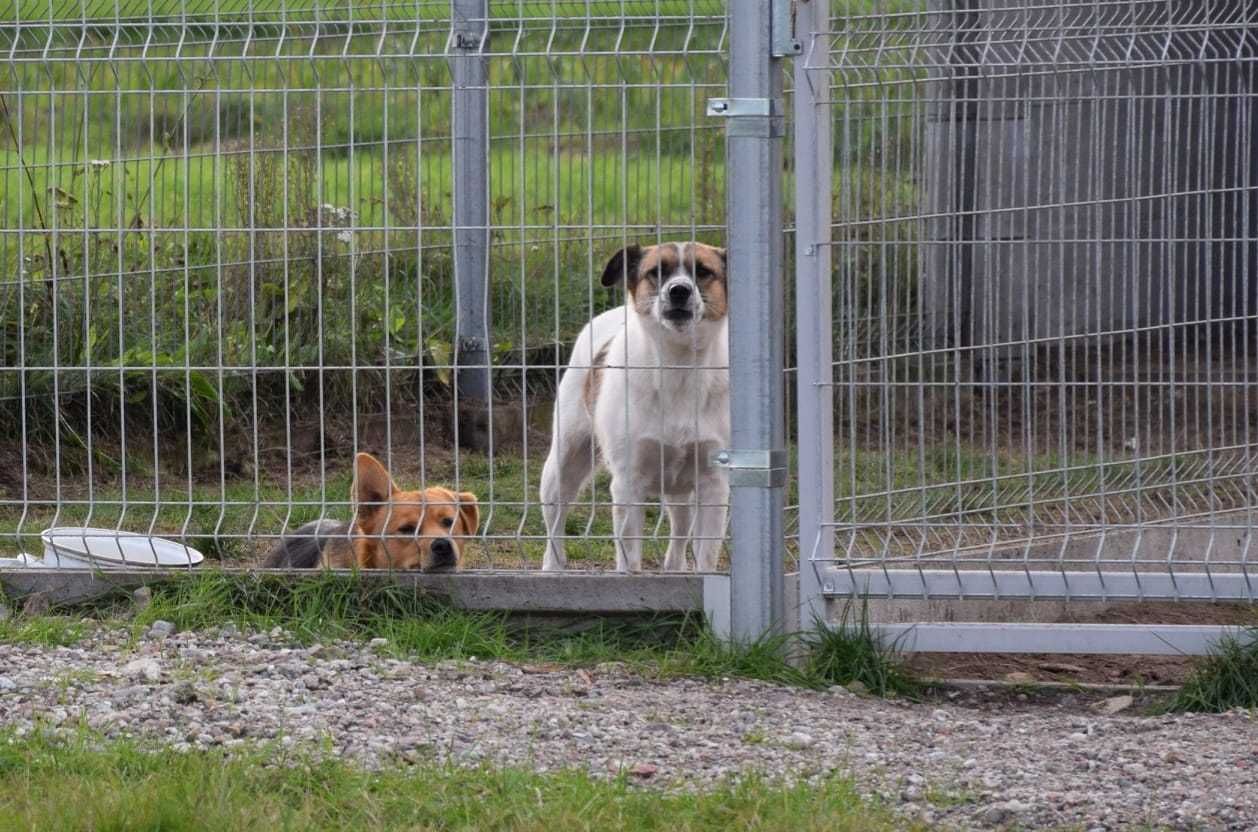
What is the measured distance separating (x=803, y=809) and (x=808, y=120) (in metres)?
2.10

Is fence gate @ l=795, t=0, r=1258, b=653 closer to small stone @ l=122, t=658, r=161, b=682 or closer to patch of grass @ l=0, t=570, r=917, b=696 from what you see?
patch of grass @ l=0, t=570, r=917, b=696

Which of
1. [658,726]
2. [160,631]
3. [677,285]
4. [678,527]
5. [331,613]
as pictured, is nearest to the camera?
[658,726]

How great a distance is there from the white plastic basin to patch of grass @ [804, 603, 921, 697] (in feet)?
6.72

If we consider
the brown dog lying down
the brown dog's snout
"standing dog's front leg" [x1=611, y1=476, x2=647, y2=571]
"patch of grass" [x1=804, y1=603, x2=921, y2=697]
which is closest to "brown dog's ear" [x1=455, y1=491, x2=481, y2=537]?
the brown dog lying down

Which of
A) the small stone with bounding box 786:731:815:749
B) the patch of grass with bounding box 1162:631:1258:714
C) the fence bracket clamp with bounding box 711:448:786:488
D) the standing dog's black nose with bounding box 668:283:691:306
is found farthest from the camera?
the standing dog's black nose with bounding box 668:283:691:306

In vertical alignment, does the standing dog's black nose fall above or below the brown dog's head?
above

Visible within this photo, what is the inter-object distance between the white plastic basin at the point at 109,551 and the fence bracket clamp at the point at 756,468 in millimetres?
1814

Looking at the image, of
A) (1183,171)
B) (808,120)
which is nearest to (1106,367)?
(1183,171)

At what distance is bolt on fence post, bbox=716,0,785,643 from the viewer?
4801 millimetres

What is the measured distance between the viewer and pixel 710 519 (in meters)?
5.71

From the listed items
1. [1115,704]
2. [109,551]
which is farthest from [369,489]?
[1115,704]

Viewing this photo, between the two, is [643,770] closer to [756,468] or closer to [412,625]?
[756,468]

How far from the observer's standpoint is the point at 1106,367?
5.33 metres

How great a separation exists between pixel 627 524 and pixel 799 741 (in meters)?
1.73
